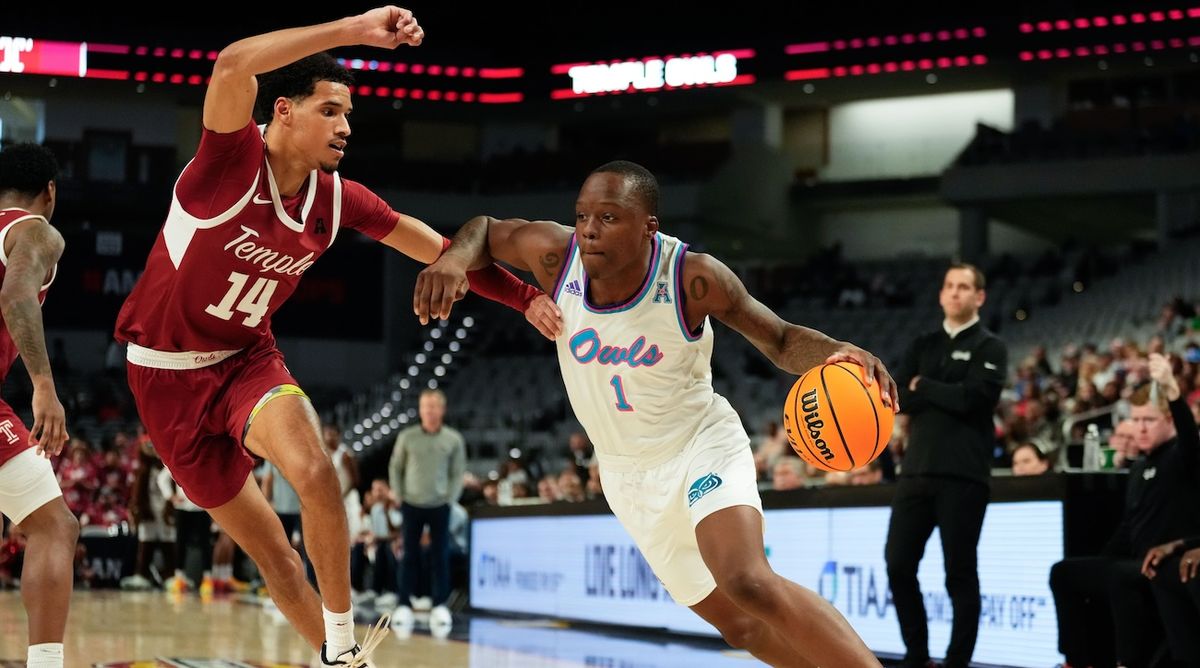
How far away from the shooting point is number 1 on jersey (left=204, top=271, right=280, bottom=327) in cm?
507

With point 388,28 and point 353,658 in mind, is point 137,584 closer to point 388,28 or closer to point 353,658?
point 353,658

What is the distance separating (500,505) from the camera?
43.6 ft

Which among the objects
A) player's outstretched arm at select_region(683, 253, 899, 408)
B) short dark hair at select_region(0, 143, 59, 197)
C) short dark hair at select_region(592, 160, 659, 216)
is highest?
short dark hair at select_region(0, 143, 59, 197)

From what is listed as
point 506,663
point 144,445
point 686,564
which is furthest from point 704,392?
point 144,445

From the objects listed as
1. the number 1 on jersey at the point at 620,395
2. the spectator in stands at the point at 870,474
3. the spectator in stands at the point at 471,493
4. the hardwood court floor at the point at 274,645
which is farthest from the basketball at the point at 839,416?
the spectator in stands at the point at 471,493

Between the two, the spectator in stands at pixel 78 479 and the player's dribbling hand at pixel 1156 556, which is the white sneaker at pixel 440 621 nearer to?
the player's dribbling hand at pixel 1156 556

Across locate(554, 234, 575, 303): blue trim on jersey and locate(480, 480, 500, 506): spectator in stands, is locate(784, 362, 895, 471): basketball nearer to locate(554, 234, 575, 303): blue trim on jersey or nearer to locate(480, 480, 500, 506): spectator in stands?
locate(554, 234, 575, 303): blue trim on jersey

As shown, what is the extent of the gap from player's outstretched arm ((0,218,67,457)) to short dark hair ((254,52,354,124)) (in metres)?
0.98

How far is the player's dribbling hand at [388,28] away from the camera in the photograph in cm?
423

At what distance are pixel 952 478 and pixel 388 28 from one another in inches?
173

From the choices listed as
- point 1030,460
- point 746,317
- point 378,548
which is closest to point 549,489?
point 378,548

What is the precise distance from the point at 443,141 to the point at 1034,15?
1611 cm

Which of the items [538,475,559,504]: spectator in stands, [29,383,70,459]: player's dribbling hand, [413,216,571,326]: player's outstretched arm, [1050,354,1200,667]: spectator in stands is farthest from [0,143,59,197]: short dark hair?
[538,475,559,504]: spectator in stands

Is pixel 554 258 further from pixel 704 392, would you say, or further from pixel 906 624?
pixel 906 624
